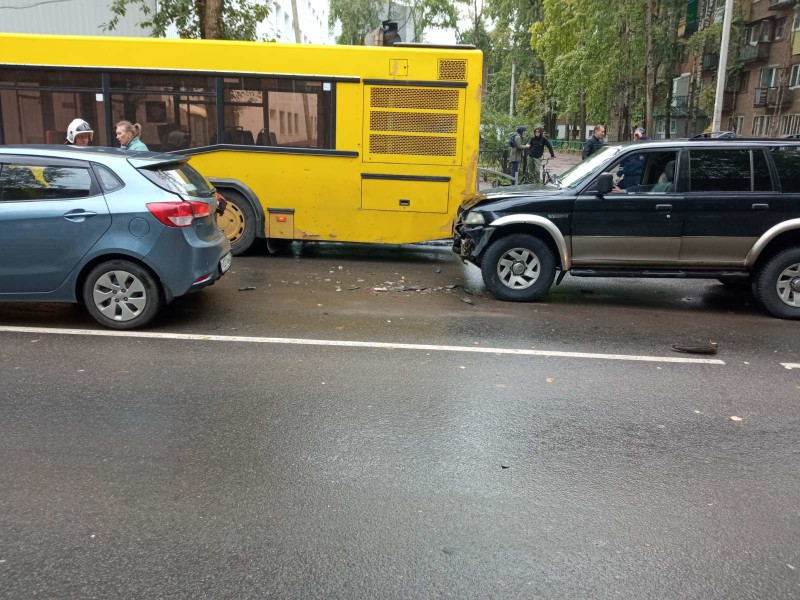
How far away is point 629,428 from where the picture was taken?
461cm

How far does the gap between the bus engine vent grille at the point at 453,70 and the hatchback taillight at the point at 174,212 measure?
15.2ft

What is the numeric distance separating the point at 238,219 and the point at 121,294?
13.1ft

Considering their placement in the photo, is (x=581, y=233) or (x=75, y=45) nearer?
(x=581, y=233)

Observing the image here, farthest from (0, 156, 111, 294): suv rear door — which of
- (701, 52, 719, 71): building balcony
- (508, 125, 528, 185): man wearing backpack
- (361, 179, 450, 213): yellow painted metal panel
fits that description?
(701, 52, 719, 71): building balcony

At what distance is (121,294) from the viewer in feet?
21.2

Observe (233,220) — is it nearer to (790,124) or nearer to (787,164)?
(787,164)

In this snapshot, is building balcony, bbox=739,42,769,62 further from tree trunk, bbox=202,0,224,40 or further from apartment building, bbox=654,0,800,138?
tree trunk, bbox=202,0,224,40

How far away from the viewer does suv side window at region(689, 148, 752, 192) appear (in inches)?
306

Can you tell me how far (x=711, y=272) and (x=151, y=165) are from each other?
6.18 meters

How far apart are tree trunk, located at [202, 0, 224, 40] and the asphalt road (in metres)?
9.55

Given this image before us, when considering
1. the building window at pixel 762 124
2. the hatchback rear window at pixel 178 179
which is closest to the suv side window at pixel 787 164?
the hatchback rear window at pixel 178 179

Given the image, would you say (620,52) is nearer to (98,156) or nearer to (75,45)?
(75,45)

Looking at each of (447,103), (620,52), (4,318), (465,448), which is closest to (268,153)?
(447,103)

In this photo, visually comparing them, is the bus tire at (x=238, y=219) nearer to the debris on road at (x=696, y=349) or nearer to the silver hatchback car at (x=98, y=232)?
the silver hatchback car at (x=98, y=232)
